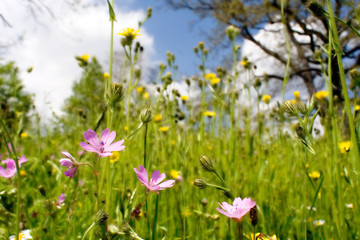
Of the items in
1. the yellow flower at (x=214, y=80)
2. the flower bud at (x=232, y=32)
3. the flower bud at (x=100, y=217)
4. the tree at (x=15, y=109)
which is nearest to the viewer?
the flower bud at (x=100, y=217)

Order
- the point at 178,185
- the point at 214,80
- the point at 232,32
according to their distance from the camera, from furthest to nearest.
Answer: the point at 214,80 → the point at 232,32 → the point at 178,185

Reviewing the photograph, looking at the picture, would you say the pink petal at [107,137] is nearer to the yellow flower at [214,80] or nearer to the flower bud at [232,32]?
the flower bud at [232,32]

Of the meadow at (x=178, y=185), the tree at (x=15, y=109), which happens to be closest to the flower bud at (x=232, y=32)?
the meadow at (x=178, y=185)

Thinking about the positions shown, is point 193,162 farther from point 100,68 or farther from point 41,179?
point 100,68

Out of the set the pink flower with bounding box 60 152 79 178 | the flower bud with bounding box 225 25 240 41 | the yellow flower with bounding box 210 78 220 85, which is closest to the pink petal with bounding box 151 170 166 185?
the pink flower with bounding box 60 152 79 178

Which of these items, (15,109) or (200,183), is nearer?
(200,183)

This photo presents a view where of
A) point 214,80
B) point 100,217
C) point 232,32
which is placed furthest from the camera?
point 214,80

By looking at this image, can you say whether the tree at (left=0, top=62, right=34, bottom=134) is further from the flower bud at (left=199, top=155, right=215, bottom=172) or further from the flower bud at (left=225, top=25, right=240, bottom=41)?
the flower bud at (left=225, top=25, right=240, bottom=41)

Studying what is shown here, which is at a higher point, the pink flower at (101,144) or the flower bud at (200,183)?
the pink flower at (101,144)

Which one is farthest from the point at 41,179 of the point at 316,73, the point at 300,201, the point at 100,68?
the point at 100,68

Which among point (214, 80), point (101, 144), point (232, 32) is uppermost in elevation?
point (232, 32)

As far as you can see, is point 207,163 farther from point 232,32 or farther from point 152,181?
point 232,32

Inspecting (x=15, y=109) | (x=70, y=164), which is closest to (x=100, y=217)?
(x=70, y=164)

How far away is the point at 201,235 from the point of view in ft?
2.26
